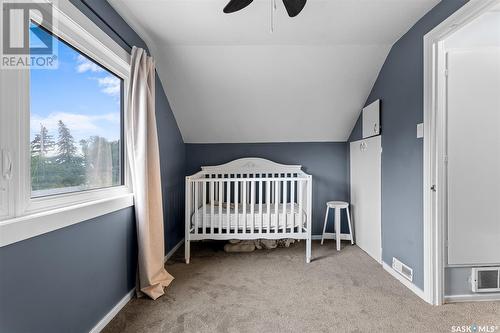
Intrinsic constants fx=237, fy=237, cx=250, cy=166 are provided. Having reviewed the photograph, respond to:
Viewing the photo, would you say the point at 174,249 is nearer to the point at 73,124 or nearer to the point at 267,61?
the point at 73,124

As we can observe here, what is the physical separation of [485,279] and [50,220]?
2.94 m

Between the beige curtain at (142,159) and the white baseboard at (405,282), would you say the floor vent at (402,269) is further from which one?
the beige curtain at (142,159)

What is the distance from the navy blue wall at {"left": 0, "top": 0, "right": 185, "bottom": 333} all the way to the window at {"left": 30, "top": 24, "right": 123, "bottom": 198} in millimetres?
266

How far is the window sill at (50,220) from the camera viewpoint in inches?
37.0

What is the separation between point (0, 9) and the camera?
3.21ft

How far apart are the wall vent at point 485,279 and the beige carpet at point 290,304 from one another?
0.36 ft

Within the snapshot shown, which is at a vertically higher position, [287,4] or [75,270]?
[287,4]

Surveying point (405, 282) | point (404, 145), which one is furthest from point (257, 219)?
point (404, 145)

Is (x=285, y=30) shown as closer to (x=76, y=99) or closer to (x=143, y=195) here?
(x=76, y=99)

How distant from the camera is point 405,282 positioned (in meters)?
2.05

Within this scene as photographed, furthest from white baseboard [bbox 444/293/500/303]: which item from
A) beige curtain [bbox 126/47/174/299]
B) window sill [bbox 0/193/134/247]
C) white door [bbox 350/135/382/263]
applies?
window sill [bbox 0/193/134/247]

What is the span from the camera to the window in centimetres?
121

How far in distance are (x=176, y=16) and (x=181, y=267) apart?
2299mm

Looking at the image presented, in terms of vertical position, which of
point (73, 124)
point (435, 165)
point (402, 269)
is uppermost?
point (73, 124)
